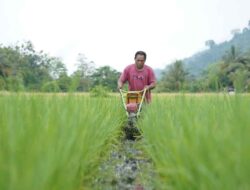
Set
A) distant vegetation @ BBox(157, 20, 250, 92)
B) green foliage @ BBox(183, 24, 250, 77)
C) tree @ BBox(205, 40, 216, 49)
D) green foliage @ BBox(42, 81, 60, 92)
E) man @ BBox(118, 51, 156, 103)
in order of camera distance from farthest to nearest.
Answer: tree @ BBox(205, 40, 216, 49) → green foliage @ BBox(183, 24, 250, 77) → man @ BBox(118, 51, 156, 103) → distant vegetation @ BBox(157, 20, 250, 92) → green foliage @ BBox(42, 81, 60, 92)

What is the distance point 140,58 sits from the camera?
736cm

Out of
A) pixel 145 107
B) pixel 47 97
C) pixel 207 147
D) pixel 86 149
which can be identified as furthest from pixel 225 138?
pixel 145 107

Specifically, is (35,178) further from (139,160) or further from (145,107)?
(145,107)

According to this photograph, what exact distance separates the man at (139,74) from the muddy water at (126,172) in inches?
88.1

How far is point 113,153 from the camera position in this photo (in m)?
5.00

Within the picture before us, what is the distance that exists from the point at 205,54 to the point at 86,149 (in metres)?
103

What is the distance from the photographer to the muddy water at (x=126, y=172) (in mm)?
3223

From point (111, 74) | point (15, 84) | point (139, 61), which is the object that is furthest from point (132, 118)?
point (111, 74)

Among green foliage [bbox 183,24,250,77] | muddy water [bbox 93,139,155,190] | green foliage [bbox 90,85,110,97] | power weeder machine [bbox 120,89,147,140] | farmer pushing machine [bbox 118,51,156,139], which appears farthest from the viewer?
green foliage [bbox 183,24,250,77]

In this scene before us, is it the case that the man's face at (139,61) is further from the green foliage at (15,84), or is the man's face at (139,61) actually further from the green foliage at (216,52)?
the green foliage at (216,52)

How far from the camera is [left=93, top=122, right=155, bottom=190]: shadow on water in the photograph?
10.6 ft

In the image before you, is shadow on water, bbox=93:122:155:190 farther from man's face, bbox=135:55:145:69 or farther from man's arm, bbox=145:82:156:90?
man's face, bbox=135:55:145:69

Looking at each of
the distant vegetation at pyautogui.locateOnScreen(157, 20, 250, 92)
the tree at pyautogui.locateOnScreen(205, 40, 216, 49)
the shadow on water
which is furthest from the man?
the tree at pyautogui.locateOnScreen(205, 40, 216, 49)

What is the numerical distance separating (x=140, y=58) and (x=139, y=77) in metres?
0.31
